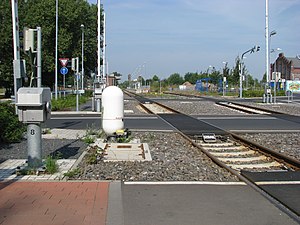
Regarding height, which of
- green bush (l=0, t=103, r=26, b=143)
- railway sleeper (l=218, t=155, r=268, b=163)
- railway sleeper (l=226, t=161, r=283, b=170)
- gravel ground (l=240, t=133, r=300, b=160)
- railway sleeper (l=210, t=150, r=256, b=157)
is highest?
green bush (l=0, t=103, r=26, b=143)

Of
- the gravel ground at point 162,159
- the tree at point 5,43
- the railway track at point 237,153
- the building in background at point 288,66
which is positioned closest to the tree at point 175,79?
the building in background at point 288,66

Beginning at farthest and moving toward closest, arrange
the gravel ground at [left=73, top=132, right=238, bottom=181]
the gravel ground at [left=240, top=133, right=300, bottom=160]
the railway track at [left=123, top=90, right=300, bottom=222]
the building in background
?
the building in background
the gravel ground at [left=240, top=133, right=300, bottom=160]
the gravel ground at [left=73, top=132, right=238, bottom=181]
the railway track at [left=123, top=90, right=300, bottom=222]

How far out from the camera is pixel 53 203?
596 centimetres

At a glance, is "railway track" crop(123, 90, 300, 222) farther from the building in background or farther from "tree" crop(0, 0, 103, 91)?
the building in background

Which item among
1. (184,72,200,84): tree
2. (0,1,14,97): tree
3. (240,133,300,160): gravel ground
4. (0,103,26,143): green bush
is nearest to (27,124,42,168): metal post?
(0,103,26,143): green bush

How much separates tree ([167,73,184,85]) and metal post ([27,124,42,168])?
148 metres

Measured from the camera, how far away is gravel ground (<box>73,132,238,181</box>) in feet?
25.9

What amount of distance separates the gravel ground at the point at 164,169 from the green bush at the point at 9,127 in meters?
3.37

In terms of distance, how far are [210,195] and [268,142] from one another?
7705 mm

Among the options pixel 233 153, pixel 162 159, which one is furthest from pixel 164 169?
pixel 233 153

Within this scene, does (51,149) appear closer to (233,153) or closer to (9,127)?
(9,127)

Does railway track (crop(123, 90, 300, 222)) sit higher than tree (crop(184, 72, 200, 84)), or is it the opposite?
tree (crop(184, 72, 200, 84))

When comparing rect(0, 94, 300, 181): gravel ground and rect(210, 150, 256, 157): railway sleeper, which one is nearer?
rect(0, 94, 300, 181): gravel ground

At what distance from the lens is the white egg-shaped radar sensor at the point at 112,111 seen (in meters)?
13.0
